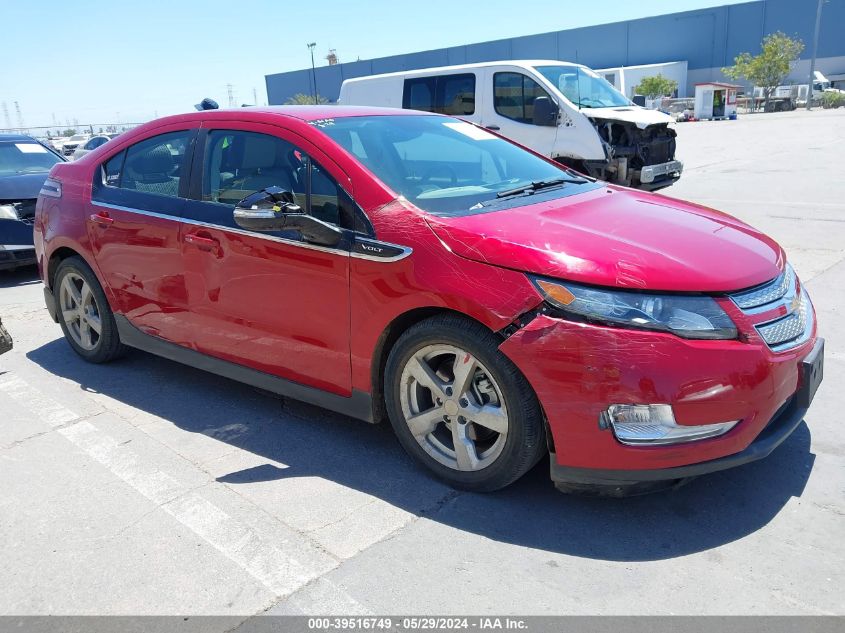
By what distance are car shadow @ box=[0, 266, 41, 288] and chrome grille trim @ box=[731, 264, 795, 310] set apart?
7814mm

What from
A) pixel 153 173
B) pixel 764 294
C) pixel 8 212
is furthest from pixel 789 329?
pixel 8 212

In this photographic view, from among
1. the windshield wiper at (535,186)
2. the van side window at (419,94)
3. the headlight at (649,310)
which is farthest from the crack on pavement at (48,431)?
the van side window at (419,94)

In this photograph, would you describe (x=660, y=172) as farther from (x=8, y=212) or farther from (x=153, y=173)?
(x=8, y=212)

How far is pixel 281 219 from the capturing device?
10.9 feet

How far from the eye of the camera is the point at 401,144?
386 cm

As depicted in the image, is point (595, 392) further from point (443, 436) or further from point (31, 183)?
point (31, 183)

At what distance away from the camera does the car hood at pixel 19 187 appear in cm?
821

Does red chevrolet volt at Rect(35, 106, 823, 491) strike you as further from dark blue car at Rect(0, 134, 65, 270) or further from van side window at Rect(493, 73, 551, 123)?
van side window at Rect(493, 73, 551, 123)

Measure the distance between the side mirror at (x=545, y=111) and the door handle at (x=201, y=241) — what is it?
24.6 feet

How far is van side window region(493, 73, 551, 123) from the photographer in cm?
1090

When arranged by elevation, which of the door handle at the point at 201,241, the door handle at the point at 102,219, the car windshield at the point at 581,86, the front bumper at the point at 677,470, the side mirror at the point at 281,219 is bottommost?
the front bumper at the point at 677,470

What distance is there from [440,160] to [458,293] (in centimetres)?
117

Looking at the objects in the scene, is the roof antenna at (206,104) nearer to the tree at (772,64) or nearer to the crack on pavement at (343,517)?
the crack on pavement at (343,517)
